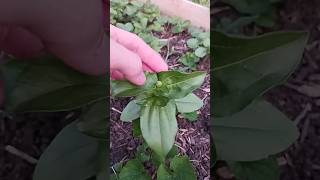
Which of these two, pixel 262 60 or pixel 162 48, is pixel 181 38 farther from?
pixel 262 60

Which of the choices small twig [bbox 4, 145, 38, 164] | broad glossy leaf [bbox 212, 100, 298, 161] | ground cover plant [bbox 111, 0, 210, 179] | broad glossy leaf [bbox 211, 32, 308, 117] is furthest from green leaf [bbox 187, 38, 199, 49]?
small twig [bbox 4, 145, 38, 164]

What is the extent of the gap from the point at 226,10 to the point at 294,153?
34cm

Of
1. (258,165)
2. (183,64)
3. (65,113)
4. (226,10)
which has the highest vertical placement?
(226,10)

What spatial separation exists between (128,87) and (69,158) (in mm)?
234

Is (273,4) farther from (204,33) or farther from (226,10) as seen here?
(204,33)

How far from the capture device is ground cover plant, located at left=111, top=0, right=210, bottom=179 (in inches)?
42.2

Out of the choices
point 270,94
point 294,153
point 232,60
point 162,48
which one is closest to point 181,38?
point 162,48

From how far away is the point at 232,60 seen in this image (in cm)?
118

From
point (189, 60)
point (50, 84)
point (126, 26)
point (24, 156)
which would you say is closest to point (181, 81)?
point (189, 60)

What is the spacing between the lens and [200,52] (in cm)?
107

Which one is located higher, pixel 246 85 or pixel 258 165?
pixel 246 85

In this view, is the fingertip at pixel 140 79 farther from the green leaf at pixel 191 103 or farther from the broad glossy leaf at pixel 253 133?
the broad glossy leaf at pixel 253 133

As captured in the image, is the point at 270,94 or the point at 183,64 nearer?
the point at 183,64

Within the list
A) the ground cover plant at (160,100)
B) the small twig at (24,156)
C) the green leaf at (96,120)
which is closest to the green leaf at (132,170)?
the ground cover plant at (160,100)
